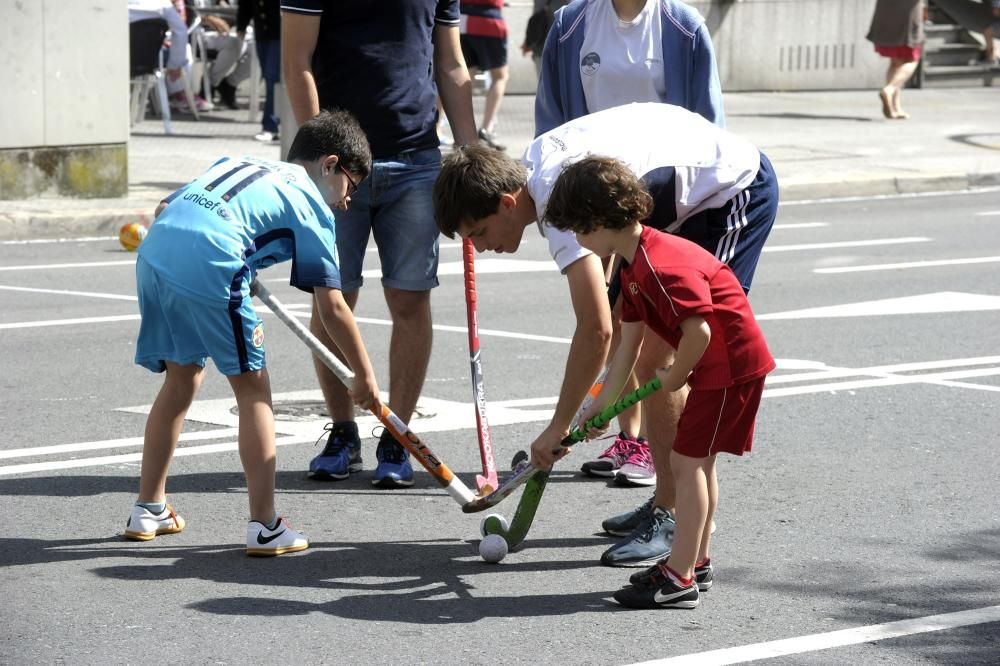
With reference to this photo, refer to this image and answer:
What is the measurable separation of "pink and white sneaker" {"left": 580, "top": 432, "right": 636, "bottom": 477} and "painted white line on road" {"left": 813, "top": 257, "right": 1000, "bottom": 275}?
5159mm

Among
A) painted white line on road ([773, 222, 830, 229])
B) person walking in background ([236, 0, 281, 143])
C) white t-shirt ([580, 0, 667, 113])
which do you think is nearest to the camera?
white t-shirt ([580, 0, 667, 113])

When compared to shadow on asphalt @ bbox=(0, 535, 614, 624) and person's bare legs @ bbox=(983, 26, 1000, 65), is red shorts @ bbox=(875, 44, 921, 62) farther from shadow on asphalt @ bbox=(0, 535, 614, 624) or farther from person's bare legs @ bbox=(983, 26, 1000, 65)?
shadow on asphalt @ bbox=(0, 535, 614, 624)

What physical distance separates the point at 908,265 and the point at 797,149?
6.26 m

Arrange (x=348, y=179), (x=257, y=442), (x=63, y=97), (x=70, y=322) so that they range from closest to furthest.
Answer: (x=257, y=442)
(x=348, y=179)
(x=70, y=322)
(x=63, y=97)

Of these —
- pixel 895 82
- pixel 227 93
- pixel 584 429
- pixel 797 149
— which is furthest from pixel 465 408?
pixel 895 82

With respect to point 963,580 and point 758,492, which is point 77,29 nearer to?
point 758,492

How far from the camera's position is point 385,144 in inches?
244

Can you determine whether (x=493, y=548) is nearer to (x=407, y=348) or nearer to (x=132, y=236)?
(x=407, y=348)

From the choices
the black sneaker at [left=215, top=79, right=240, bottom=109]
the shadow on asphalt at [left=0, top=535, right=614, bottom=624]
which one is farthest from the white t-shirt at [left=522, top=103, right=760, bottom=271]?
the black sneaker at [left=215, top=79, right=240, bottom=109]

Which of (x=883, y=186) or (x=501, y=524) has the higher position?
(x=501, y=524)

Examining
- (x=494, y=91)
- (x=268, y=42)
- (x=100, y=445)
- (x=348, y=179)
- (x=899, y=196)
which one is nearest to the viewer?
(x=348, y=179)

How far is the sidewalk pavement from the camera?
1259 cm

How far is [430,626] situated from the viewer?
451 cm

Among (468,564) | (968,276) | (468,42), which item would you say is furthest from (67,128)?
(468,564)
